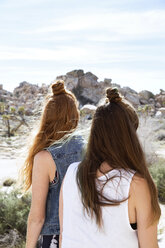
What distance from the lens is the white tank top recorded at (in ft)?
5.02

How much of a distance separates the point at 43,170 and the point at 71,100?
54 cm

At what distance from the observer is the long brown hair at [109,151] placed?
1568mm

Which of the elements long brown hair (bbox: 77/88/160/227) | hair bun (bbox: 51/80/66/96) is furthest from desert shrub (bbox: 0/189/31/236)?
long brown hair (bbox: 77/88/160/227)

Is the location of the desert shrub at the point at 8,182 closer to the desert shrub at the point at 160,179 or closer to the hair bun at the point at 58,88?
the desert shrub at the point at 160,179

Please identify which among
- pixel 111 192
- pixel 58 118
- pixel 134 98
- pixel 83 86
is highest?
pixel 83 86

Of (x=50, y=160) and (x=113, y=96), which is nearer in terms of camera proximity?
(x=113, y=96)

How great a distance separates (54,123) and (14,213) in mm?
3334

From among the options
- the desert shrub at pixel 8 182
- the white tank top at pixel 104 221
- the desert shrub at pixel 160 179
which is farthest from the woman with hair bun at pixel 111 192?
the desert shrub at pixel 8 182

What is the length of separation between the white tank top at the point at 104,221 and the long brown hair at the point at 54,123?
644 millimetres

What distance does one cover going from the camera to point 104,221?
61.3 inches

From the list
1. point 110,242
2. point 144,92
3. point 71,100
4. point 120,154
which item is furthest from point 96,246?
point 144,92

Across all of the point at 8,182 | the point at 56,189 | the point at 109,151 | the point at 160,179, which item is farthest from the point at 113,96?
the point at 8,182

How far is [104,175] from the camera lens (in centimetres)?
159

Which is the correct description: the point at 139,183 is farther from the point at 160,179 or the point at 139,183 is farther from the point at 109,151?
the point at 160,179
